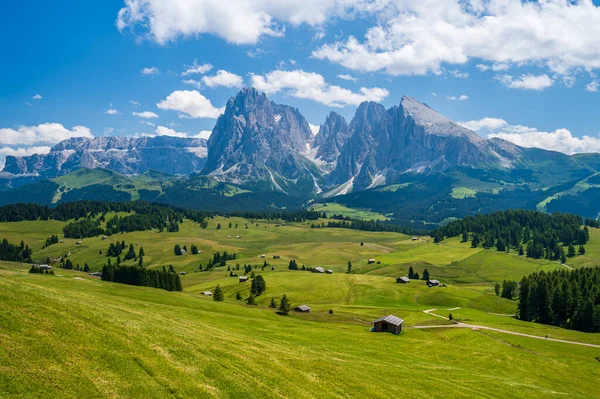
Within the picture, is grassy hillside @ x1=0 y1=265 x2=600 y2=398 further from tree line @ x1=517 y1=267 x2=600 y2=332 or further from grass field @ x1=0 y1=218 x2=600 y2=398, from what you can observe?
tree line @ x1=517 y1=267 x2=600 y2=332

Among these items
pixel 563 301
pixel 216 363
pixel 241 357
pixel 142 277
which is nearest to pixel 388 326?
pixel 241 357

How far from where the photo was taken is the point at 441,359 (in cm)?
7931

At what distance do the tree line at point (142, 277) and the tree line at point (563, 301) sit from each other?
12863 cm

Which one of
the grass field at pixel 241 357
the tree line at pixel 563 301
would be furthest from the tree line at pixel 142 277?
the tree line at pixel 563 301

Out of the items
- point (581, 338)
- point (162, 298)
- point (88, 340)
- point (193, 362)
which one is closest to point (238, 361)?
point (193, 362)

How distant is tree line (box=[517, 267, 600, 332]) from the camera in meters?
127

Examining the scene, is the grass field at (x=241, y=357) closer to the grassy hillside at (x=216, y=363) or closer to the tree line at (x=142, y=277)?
the grassy hillside at (x=216, y=363)

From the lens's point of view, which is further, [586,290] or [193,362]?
[586,290]

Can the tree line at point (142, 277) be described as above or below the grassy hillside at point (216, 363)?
below

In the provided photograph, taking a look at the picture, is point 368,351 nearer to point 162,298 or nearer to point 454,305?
point 162,298

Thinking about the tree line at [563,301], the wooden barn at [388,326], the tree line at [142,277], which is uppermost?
the tree line at [563,301]

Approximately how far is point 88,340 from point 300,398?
19.2m

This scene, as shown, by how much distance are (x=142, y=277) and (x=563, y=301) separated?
145 meters

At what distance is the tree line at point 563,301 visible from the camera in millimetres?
127000
